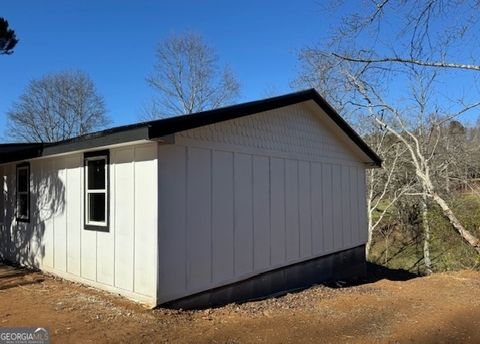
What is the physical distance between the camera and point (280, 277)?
28.0 feet

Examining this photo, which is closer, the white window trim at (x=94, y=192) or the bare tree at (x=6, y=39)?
the white window trim at (x=94, y=192)

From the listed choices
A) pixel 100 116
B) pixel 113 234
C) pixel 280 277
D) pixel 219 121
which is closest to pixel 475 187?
pixel 280 277

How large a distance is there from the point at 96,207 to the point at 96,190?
0.31 meters

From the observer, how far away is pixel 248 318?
227 inches

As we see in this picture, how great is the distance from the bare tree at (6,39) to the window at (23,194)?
13.3ft

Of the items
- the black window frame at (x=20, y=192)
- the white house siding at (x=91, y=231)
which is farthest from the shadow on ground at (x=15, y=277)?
the black window frame at (x=20, y=192)

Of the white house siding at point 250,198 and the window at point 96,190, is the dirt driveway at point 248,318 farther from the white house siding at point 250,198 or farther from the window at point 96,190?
the window at point 96,190

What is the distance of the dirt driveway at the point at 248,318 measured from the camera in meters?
4.96

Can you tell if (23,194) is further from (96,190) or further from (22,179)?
(96,190)

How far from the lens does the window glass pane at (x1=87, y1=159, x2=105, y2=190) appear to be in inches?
269

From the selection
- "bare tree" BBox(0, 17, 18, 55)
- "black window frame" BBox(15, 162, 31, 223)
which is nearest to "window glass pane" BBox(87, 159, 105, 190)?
"black window frame" BBox(15, 162, 31, 223)

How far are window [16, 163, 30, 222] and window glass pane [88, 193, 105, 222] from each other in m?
2.45

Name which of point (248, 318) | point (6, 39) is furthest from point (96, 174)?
point (6, 39)

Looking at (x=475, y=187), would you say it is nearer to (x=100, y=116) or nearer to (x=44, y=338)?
(x=44, y=338)
